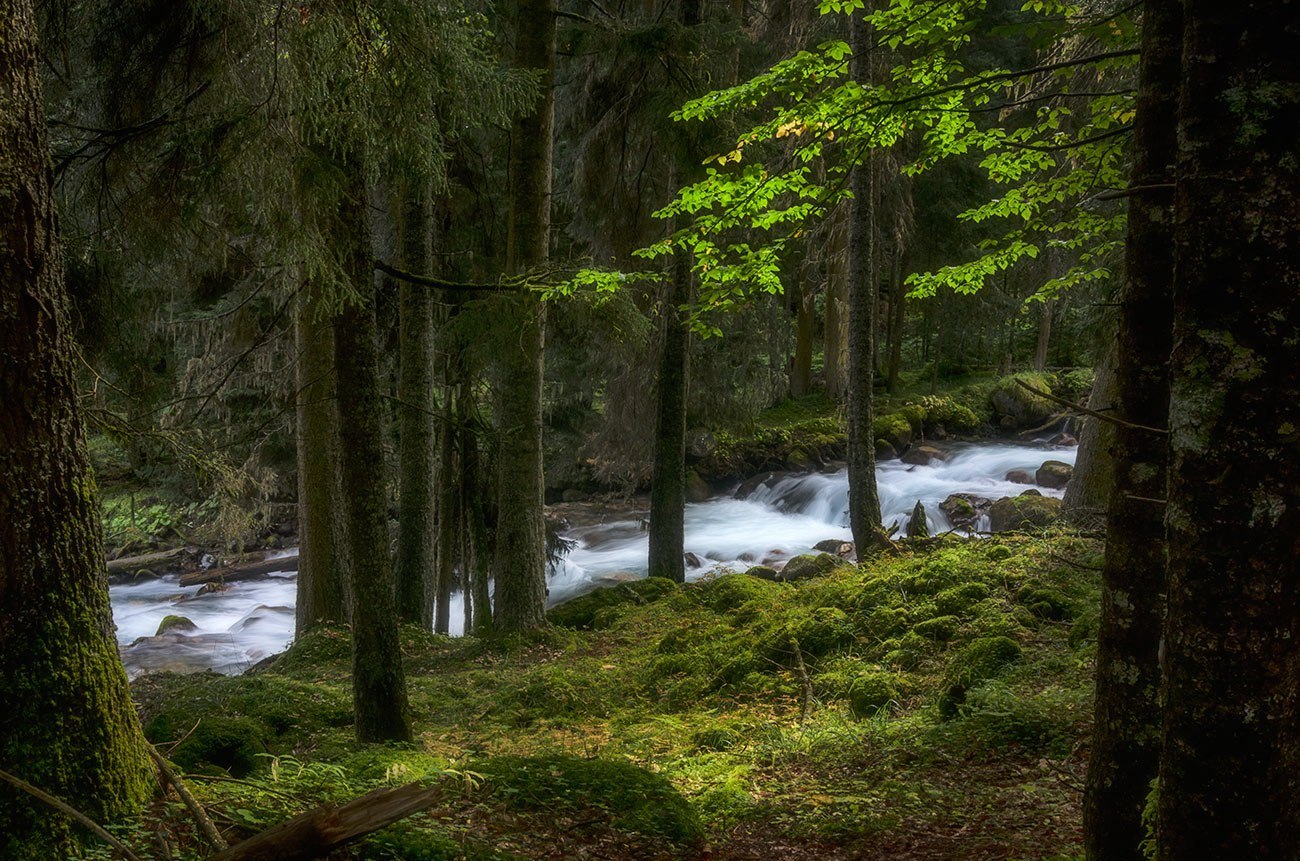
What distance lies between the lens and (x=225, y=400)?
11703 mm

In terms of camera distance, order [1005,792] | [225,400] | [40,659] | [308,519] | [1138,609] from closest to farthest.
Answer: [40,659] < [1138,609] < [1005,792] < [308,519] < [225,400]

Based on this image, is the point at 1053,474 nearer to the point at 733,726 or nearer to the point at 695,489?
the point at 695,489

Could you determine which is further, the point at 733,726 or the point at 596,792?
the point at 733,726

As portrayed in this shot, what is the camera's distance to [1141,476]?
2770mm

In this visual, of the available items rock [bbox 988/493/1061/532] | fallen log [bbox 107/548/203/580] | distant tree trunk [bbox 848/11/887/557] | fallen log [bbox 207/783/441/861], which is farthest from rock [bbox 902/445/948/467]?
fallen log [bbox 207/783/441/861]

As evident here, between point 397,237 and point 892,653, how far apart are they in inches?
331

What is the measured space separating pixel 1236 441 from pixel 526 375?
7477 mm

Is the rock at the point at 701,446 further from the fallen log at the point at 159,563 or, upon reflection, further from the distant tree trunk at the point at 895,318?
the fallen log at the point at 159,563

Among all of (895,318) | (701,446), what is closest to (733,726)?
(701,446)

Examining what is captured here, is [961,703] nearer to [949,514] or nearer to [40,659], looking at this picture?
[40,659]

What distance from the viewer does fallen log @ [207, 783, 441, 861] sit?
219 centimetres

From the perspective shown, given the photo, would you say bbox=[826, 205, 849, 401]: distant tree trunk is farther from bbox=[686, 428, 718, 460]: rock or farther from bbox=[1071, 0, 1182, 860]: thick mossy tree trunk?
bbox=[1071, 0, 1182, 860]: thick mossy tree trunk

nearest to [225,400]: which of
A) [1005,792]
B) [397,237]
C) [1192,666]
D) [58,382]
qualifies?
[397,237]

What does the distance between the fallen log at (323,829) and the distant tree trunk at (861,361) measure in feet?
27.6
